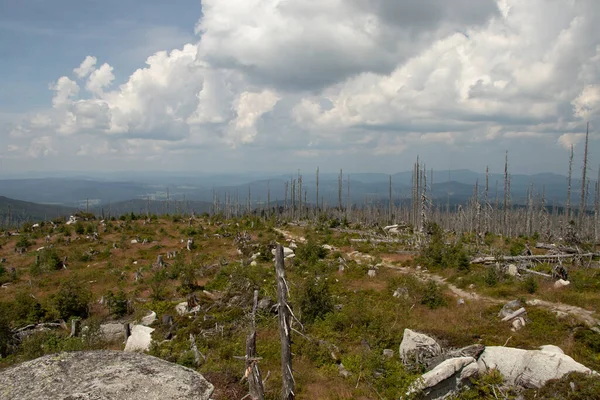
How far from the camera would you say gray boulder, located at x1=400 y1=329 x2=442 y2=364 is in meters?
12.4

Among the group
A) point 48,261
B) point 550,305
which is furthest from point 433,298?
point 48,261

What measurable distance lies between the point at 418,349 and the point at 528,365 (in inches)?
129

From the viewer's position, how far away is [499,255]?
26.1m

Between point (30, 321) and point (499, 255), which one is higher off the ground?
point (499, 255)

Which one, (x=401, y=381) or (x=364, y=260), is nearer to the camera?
(x=401, y=381)

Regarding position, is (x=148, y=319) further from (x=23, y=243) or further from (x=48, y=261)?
(x=23, y=243)

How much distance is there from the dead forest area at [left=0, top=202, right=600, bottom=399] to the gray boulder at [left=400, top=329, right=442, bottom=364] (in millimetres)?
129

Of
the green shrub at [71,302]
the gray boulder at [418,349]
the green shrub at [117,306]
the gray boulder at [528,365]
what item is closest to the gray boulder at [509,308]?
the gray boulder at [528,365]

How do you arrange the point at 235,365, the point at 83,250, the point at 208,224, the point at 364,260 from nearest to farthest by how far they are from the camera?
the point at 235,365 → the point at 364,260 → the point at 83,250 → the point at 208,224

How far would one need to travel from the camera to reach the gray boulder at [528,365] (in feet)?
34.4

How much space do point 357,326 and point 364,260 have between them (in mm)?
15376

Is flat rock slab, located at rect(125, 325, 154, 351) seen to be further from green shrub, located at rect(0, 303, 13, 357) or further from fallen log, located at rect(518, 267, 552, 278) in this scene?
fallen log, located at rect(518, 267, 552, 278)

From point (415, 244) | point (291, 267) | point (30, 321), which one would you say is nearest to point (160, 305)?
point (30, 321)

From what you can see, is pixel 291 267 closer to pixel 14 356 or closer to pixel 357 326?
pixel 357 326
